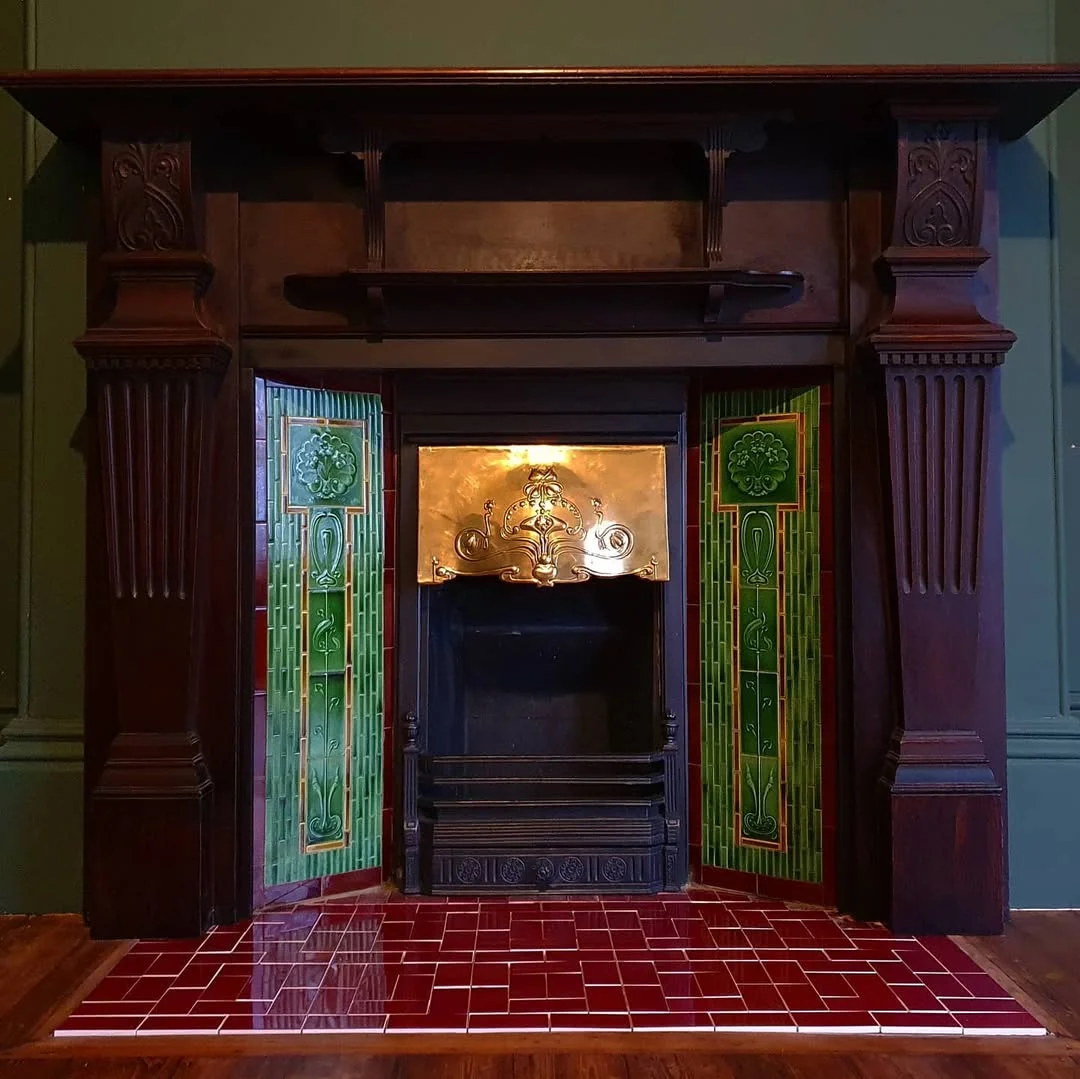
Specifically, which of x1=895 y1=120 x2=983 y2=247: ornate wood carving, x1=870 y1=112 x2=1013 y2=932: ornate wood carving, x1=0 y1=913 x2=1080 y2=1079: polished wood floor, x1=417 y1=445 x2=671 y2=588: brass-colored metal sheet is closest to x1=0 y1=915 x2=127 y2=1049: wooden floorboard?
x1=0 y1=913 x2=1080 y2=1079: polished wood floor

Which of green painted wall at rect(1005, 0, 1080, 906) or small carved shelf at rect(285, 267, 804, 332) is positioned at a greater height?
small carved shelf at rect(285, 267, 804, 332)

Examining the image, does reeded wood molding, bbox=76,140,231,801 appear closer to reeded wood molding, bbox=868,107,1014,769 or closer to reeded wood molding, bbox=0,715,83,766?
reeded wood molding, bbox=0,715,83,766

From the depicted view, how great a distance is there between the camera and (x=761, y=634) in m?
2.54

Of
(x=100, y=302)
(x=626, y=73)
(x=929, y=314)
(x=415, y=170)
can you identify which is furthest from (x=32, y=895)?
(x=929, y=314)

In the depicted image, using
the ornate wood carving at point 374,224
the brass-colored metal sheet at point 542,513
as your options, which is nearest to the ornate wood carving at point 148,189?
the ornate wood carving at point 374,224

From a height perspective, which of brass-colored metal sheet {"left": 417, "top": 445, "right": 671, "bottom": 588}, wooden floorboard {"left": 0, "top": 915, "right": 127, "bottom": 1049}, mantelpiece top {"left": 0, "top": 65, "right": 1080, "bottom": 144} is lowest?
wooden floorboard {"left": 0, "top": 915, "right": 127, "bottom": 1049}

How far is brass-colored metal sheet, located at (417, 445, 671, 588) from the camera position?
255 centimetres

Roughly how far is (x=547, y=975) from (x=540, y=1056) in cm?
28

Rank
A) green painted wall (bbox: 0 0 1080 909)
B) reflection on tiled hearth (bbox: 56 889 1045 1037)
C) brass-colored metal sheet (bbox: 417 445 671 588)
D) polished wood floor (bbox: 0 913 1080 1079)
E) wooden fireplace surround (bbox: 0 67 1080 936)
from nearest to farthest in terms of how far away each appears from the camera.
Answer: polished wood floor (bbox: 0 913 1080 1079)
reflection on tiled hearth (bbox: 56 889 1045 1037)
wooden fireplace surround (bbox: 0 67 1080 936)
green painted wall (bbox: 0 0 1080 909)
brass-colored metal sheet (bbox: 417 445 671 588)

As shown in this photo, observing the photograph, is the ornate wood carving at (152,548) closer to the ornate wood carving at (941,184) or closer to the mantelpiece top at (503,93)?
the mantelpiece top at (503,93)

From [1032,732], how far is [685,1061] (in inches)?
54.5

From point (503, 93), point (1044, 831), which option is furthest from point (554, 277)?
point (1044, 831)

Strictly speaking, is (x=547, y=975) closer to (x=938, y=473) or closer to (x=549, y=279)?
(x=938, y=473)

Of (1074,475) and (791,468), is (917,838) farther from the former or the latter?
(1074,475)
